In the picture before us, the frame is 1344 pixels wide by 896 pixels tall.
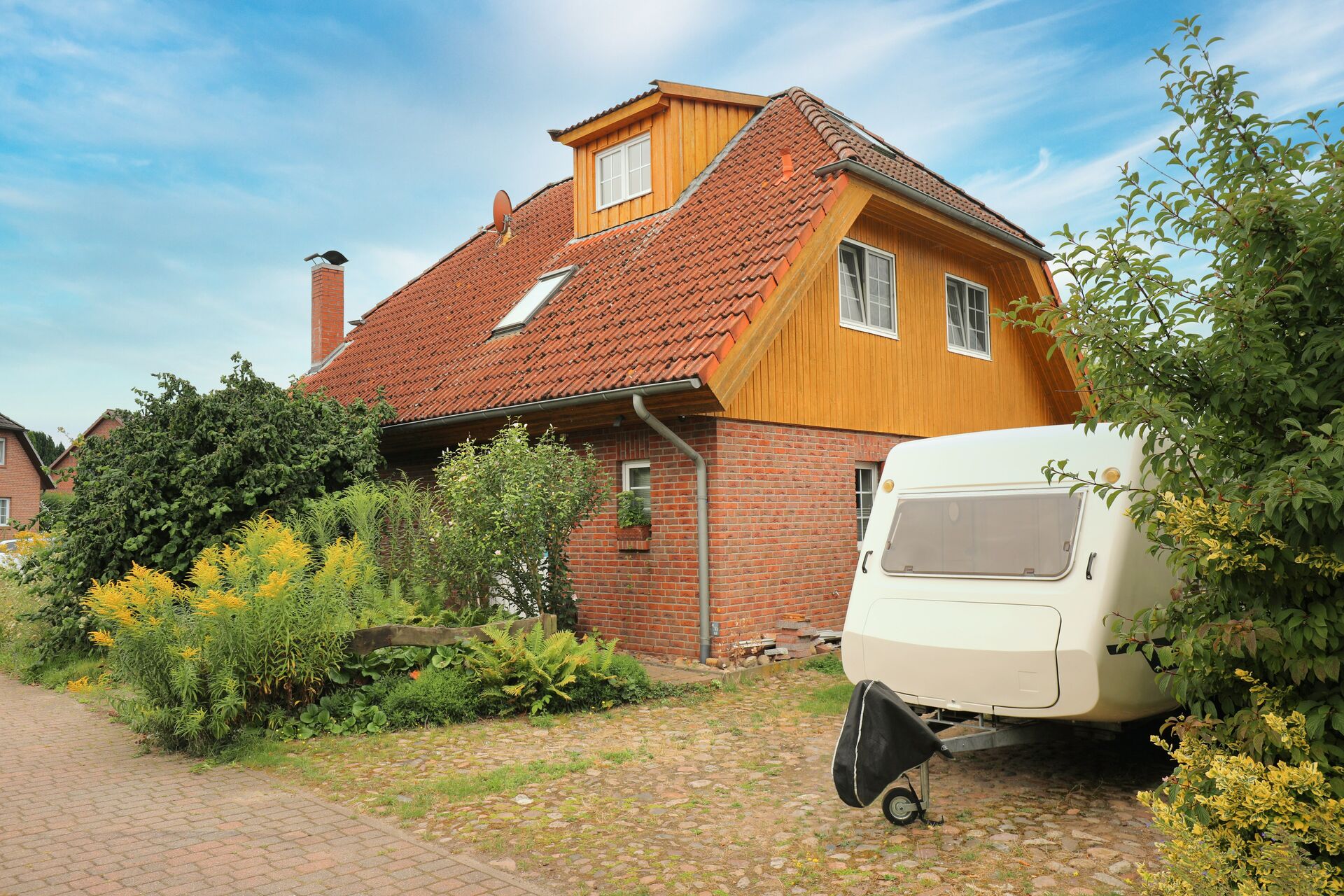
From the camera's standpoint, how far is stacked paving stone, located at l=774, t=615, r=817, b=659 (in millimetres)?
10945

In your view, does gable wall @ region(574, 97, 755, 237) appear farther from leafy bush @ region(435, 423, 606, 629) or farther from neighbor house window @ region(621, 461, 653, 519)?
leafy bush @ region(435, 423, 606, 629)

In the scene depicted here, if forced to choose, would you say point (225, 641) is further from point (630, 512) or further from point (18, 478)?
point (18, 478)

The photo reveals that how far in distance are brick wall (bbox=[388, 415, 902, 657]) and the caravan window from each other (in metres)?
4.03

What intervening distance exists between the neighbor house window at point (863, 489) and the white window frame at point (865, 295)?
1911mm

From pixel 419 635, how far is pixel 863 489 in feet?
23.2

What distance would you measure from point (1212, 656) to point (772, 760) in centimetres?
385

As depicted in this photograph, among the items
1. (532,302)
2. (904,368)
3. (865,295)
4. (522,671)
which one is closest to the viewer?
(522,671)

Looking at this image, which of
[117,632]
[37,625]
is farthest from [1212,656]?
[37,625]

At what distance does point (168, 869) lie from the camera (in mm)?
4863

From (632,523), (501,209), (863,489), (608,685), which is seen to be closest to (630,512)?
(632,523)

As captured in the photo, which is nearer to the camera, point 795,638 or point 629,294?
point 795,638

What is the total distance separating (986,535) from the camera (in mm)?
6469

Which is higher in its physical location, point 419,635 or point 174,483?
point 174,483

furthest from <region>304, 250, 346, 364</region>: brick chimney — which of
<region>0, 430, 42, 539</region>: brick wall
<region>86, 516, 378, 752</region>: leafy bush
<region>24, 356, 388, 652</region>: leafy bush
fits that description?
<region>0, 430, 42, 539</region>: brick wall
